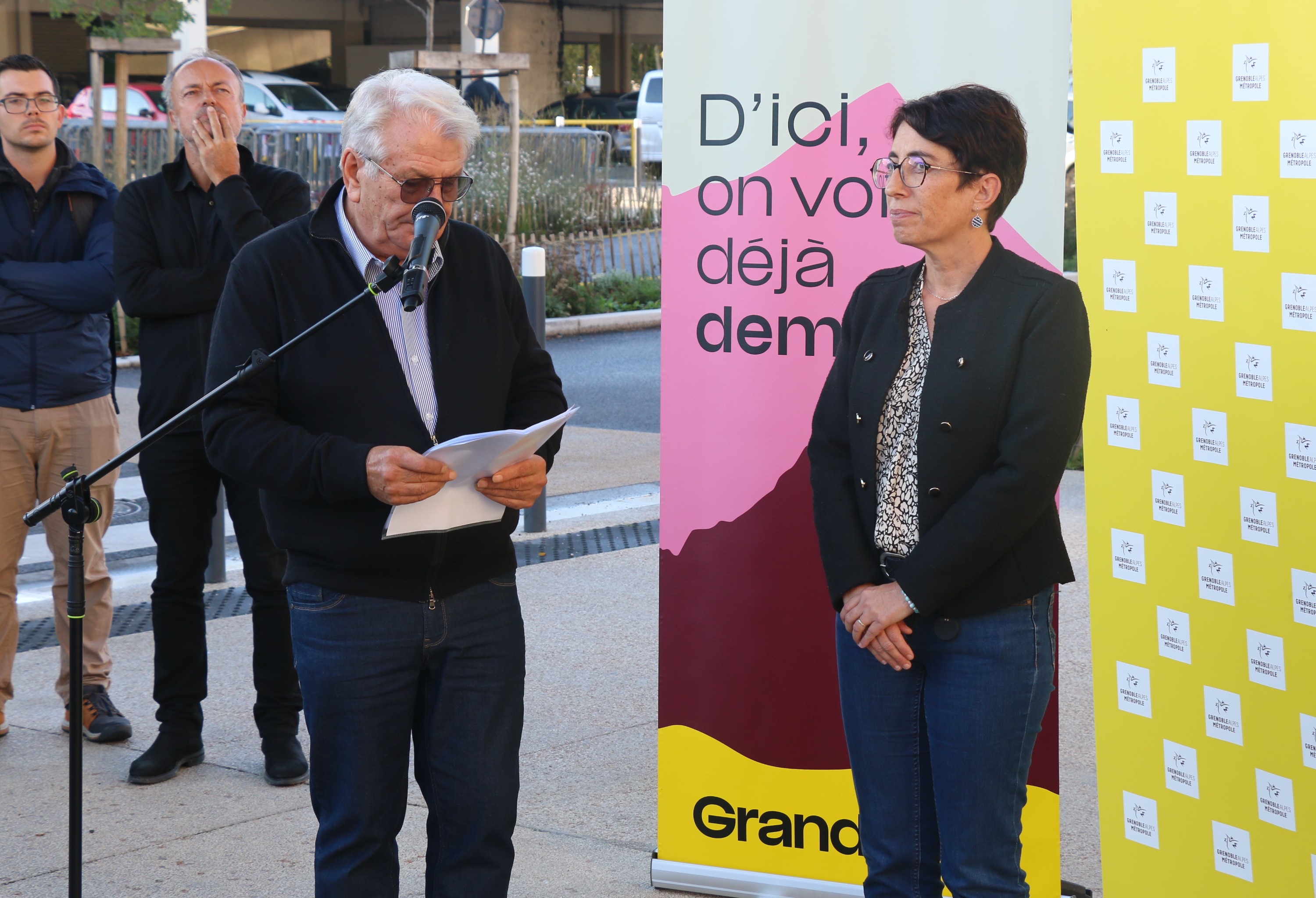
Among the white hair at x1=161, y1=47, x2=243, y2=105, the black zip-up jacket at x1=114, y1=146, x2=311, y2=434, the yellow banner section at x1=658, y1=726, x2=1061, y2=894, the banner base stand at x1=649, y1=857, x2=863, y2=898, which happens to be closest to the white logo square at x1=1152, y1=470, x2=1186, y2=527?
the yellow banner section at x1=658, y1=726, x2=1061, y2=894

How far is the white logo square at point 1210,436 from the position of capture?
121 inches

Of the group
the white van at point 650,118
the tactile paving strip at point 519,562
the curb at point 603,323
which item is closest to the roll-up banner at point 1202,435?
the tactile paving strip at point 519,562

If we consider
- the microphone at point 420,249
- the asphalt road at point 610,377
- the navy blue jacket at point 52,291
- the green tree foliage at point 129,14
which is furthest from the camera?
the green tree foliage at point 129,14

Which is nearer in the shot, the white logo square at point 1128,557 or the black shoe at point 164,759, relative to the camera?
the white logo square at point 1128,557

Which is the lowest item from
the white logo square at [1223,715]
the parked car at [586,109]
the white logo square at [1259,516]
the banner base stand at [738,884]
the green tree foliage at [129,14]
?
the banner base stand at [738,884]

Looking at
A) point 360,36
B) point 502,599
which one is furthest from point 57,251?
point 360,36

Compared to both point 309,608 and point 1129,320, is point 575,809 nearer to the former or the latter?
point 309,608

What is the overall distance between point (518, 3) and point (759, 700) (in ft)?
129

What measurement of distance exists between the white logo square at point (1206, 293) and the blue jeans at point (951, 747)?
698mm

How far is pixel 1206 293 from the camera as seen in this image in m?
3.07

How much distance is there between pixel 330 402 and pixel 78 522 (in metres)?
0.58

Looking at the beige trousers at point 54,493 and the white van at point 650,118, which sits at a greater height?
the white van at point 650,118

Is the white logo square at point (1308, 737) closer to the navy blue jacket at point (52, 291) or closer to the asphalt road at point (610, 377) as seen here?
the navy blue jacket at point (52, 291)

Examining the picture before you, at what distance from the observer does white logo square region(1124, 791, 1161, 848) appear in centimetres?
333
